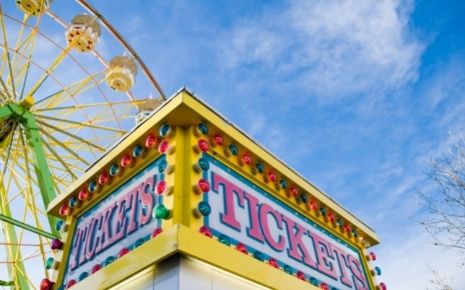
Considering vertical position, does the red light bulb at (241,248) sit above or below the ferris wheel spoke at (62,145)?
below

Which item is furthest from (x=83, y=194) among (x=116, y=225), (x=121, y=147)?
(x=116, y=225)

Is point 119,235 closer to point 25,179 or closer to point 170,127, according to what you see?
point 170,127

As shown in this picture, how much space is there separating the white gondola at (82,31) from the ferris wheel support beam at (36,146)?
2.10 metres

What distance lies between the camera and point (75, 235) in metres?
3.87

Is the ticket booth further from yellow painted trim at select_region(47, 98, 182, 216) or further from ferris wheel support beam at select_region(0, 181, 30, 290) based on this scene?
ferris wheel support beam at select_region(0, 181, 30, 290)

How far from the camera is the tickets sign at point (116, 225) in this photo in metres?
3.05

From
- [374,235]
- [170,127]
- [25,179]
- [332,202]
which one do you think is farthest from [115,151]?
[25,179]

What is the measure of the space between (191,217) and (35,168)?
5990 mm

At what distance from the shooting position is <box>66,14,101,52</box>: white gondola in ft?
32.3

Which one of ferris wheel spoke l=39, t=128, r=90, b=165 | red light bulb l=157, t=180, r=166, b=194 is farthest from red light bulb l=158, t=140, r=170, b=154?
ferris wheel spoke l=39, t=128, r=90, b=165

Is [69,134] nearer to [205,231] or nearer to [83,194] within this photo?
[83,194]

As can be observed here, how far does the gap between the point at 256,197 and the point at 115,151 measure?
50.4 inches

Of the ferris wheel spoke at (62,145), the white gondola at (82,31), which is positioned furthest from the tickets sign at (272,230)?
the white gondola at (82,31)

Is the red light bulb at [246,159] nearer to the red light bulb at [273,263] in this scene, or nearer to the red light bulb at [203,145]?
the red light bulb at [203,145]
